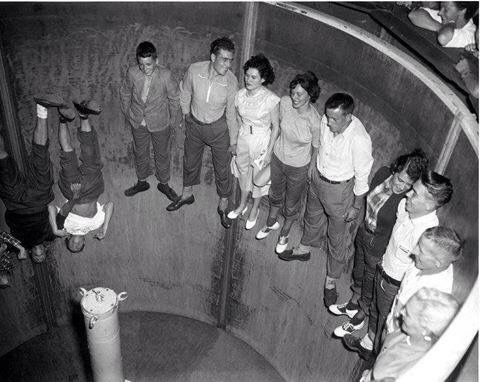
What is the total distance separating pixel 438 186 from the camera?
3932mm

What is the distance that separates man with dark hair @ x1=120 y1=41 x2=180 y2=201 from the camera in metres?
5.80

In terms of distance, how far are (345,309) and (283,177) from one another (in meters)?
1.67

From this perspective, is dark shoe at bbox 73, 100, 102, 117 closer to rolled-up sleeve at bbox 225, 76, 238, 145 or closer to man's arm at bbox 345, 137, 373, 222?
rolled-up sleeve at bbox 225, 76, 238, 145

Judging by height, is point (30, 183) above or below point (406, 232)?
below

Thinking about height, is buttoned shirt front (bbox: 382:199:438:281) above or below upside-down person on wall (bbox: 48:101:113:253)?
above

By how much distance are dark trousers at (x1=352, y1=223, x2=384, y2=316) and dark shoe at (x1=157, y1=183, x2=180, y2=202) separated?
8.56 feet

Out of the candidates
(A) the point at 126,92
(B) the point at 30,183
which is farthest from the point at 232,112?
(B) the point at 30,183

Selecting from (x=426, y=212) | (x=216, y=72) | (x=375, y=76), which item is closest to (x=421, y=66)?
(x=375, y=76)

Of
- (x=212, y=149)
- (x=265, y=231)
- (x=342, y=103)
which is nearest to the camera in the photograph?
(x=342, y=103)

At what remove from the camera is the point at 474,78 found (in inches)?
159

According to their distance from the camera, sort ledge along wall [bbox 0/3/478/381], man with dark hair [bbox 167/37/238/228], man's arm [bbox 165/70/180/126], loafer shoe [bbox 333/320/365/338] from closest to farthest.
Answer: ledge along wall [bbox 0/3/478/381], man with dark hair [bbox 167/37/238/228], man's arm [bbox 165/70/180/126], loafer shoe [bbox 333/320/365/338]

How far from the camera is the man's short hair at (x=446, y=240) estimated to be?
12.0ft

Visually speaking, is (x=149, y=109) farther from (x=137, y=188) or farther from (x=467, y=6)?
(x=467, y=6)

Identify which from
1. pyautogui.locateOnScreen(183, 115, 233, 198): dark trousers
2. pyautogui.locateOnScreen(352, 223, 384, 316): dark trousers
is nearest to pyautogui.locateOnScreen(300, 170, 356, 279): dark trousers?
pyautogui.locateOnScreen(352, 223, 384, 316): dark trousers
